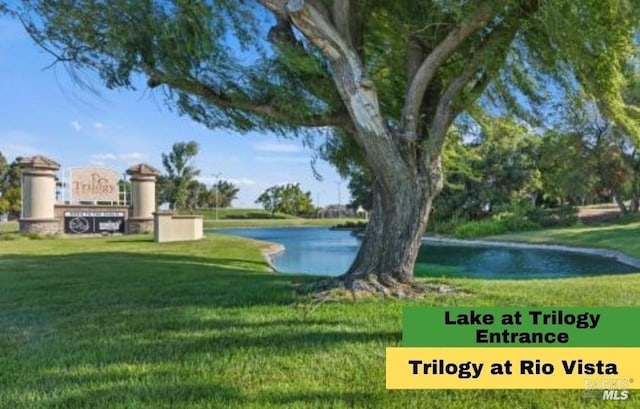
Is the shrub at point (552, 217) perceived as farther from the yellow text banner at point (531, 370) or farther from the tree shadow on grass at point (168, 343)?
the yellow text banner at point (531, 370)

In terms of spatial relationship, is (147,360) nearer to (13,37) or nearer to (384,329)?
(384,329)

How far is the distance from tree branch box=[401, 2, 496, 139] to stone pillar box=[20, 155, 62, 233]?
1926 cm

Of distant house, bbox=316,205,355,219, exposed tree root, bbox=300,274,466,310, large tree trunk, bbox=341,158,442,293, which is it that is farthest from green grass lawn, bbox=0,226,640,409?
distant house, bbox=316,205,355,219

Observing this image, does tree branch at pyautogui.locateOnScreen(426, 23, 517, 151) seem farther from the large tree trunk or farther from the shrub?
the shrub

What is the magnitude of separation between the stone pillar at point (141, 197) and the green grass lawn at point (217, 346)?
16842 mm

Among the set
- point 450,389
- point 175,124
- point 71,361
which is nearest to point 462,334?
point 450,389

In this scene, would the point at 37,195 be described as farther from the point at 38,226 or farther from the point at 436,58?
the point at 436,58

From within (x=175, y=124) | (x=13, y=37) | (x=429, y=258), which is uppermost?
(x=13, y=37)

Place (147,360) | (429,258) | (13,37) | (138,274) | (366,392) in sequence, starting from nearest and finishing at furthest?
1. (366,392)
2. (147,360)
3. (13,37)
4. (138,274)
5. (429,258)

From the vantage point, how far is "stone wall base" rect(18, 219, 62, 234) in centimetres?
2089

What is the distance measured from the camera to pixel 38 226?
2098 cm

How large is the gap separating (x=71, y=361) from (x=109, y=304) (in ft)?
7.24

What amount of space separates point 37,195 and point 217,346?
2050cm

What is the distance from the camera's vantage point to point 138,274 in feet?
28.2
